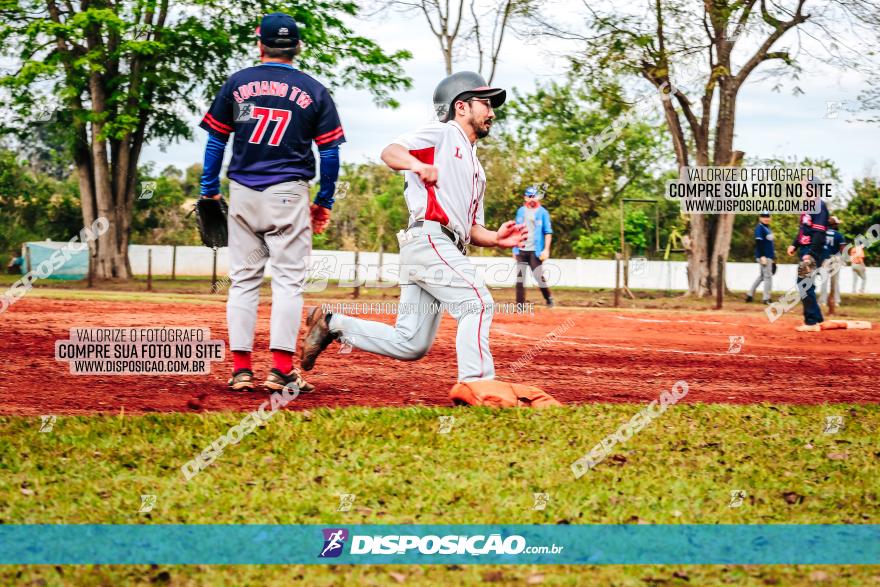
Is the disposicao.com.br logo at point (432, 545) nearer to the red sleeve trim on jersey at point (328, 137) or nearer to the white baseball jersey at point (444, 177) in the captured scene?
the white baseball jersey at point (444, 177)

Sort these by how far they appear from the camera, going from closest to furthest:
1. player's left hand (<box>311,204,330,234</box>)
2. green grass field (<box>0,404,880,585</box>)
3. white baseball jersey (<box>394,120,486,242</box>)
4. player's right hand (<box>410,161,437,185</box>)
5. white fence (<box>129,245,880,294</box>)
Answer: green grass field (<box>0,404,880,585</box>) → player's right hand (<box>410,161,437,185</box>) → white baseball jersey (<box>394,120,486,242</box>) → player's left hand (<box>311,204,330,234</box>) → white fence (<box>129,245,880,294</box>)

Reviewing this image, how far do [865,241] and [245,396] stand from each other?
36.7 m

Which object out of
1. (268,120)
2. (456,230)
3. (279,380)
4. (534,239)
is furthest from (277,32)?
(534,239)

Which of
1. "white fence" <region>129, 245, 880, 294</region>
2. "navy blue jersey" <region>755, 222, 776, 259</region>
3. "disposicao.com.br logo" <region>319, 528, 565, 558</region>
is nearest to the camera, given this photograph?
"disposicao.com.br logo" <region>319, 528, 565, 558</region>

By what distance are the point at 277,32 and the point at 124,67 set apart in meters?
26.7

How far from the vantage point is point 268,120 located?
618cm

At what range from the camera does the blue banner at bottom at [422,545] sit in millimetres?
3637

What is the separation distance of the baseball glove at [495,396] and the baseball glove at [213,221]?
1.93 meters

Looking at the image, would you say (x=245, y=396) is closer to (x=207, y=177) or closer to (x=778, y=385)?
(x=207, y=177)

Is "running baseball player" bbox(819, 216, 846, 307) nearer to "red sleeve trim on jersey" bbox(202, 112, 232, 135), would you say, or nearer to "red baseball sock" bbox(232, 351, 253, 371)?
"red baseball sock" bbox(232, 351, 253, 371)

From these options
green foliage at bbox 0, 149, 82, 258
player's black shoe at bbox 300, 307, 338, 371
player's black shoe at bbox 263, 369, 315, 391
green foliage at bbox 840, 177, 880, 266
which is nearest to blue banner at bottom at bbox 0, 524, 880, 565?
player's black shoe at bbox 263, 369, 315, 391

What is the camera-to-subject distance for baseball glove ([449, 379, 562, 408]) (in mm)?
5980

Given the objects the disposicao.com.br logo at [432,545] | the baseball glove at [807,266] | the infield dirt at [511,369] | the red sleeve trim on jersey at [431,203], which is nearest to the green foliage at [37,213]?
the infield dirt at [511,369]

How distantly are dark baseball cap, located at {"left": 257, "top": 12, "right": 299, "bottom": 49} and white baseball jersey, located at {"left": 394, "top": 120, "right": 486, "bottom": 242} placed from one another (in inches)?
41.2
